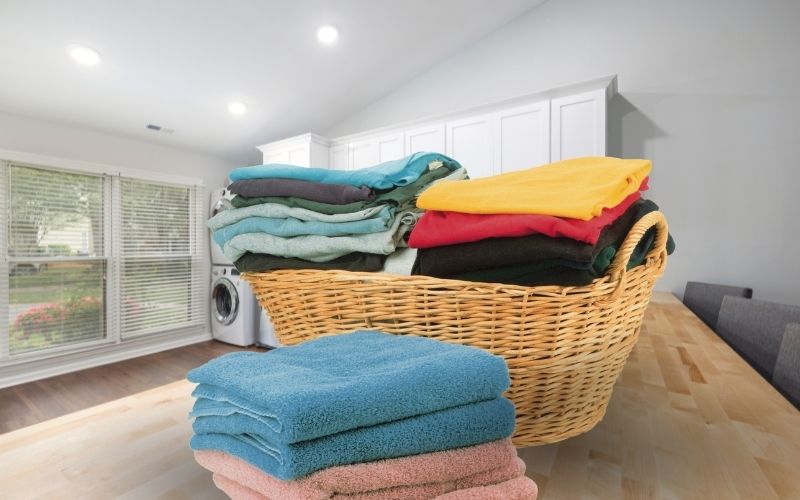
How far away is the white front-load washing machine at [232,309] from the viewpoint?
3.29m

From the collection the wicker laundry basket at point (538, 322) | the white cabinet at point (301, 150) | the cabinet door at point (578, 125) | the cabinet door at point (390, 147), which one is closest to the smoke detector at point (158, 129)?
the white cabinet at point (301, 150)

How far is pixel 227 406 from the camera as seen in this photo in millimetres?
255

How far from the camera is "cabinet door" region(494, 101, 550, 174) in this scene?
2.10 meters

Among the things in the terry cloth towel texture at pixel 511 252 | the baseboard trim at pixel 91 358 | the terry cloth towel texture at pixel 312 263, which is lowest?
the baseboard trim at pixel 91 358

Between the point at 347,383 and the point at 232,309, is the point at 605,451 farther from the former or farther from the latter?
the point at 232,309

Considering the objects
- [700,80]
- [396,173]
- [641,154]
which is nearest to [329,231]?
[396,173]

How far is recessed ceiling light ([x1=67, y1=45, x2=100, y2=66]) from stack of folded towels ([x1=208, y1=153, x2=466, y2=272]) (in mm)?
2244

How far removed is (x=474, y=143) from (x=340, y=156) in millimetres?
1152

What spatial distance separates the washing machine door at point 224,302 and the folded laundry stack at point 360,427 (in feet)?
10.9

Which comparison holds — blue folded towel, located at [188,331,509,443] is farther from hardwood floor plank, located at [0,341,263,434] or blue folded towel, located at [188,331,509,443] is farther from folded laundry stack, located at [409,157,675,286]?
hardwood floor plank, located at [0,341,263,434]

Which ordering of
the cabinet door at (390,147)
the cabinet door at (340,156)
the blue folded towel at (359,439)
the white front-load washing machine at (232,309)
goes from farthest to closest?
the white front-load washing machine at (232,309), the cabinet door at (340,156), the cabinet door at (390,147), the blue folded towel at (359,439)

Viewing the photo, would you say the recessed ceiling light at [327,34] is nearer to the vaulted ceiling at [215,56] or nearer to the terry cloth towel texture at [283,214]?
the vaulted ceiling at [215,56]

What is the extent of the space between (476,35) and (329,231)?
263 cm

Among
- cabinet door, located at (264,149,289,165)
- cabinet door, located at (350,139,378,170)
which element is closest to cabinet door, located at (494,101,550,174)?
cabinet door, located at (350,139,378,170)
